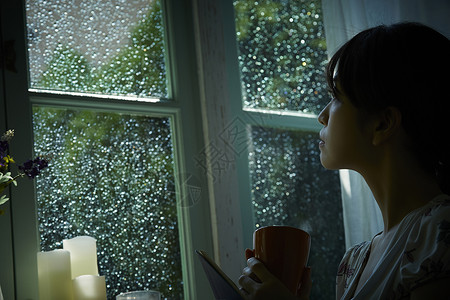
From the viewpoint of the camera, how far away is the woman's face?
104cm

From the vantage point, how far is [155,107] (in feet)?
5.41

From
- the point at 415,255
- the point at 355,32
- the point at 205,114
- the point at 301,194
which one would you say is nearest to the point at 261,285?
the point at 415,255

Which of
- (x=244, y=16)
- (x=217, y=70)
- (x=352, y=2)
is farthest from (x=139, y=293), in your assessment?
(x=352, y=2)

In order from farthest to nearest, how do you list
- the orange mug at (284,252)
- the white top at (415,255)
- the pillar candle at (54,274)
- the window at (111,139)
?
the window at (111,139) → the pillar candle at (54,274) → the orange mug at (284,252) → the white top at (415,255)

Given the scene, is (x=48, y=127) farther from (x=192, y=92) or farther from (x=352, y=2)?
(x=352, y=2)

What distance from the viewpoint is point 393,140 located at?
40.1 inches

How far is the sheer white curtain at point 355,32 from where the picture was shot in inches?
73.5

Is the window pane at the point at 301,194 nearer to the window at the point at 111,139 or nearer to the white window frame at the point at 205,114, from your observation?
the white window frame at the point at 205,114

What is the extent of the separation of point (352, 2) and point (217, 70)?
0.56m

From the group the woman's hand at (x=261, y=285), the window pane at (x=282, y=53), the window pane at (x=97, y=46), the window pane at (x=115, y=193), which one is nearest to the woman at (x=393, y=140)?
the woman's hand at (x=261, y=285)

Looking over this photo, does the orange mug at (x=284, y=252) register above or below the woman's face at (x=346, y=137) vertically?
below

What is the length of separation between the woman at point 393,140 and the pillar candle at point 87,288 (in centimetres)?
46

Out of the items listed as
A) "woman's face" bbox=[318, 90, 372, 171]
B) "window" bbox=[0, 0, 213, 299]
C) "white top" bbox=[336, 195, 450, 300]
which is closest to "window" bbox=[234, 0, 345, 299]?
"window" bbox=[0, 0, 213, 299]

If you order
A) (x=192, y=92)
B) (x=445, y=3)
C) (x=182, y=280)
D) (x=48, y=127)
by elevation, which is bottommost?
(x=182, y=280)
